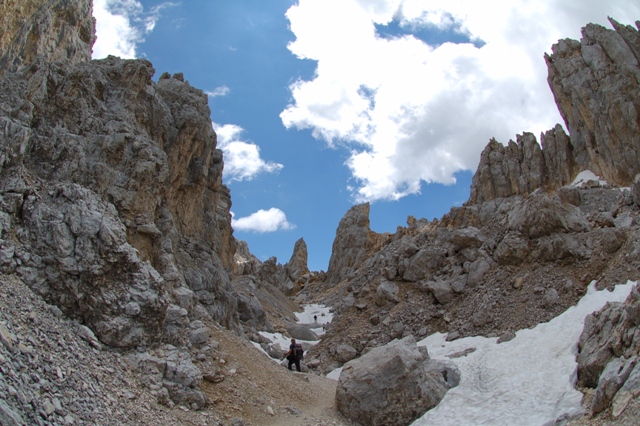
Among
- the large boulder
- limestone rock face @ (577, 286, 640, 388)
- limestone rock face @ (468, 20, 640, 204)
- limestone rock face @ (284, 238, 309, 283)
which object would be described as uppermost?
limestone rock face @ (468, 20, 640, 204)

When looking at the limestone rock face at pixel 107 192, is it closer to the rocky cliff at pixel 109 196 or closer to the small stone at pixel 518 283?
the rocky cliff at pixel 109 196

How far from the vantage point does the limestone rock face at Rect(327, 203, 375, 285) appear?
102938 mm

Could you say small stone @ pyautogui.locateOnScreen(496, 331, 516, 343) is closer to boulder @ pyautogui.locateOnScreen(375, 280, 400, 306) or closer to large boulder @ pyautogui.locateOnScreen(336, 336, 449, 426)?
large boulder @ pyautogui.locateOnScreen(336, 336, 449, 426)

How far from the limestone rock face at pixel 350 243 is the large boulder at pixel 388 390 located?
7949 centimetres

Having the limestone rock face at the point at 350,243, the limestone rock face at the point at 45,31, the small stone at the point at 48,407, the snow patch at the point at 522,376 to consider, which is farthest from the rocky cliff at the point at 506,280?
the limestone rock face at the point at 350,243

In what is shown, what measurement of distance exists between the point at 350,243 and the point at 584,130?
54095 millimetres

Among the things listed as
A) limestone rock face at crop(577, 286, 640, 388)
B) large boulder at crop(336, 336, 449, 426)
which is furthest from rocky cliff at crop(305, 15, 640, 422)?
large boulder at crop(336, 336, 449, 426)

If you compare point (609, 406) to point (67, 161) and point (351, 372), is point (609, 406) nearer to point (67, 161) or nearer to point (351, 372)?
point (351, 372)

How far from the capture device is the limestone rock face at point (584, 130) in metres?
75.7

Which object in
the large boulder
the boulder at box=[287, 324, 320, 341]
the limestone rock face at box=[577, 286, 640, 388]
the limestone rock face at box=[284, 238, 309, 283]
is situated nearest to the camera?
the limestone rock face at box=[577, 286, 640, 388]

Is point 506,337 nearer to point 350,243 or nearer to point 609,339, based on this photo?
point 609,339

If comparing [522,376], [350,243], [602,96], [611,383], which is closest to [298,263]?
[350,243]

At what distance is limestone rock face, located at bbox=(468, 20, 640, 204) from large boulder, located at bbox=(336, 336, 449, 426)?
7325 centimetres

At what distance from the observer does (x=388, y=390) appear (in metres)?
17.5
